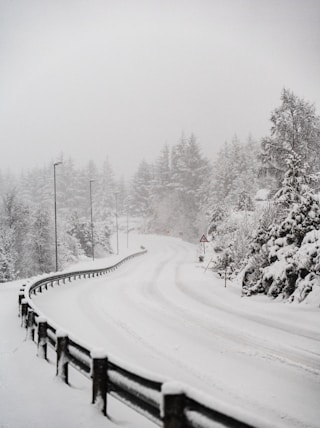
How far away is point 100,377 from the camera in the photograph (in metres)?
5.35

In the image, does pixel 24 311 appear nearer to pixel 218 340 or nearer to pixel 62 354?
pixel 62 354

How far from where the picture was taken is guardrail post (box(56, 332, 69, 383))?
6.95m

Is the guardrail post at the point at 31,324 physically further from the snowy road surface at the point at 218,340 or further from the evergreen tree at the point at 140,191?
the evergreen tree at the point at 140,191

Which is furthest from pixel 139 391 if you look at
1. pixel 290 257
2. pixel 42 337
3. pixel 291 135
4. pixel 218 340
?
pixel 291 135

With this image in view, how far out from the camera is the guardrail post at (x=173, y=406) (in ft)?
11.2

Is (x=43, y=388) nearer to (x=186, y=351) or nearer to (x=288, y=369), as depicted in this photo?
(x=186, y=351)

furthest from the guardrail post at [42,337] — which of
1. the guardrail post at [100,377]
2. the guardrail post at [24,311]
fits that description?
the guardrail post at [24,311]

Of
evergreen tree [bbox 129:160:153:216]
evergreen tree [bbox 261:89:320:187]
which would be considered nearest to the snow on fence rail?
evergreen tree [bbox 261:89:320:187]

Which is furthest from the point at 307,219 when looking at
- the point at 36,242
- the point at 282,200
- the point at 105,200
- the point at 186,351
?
the point at 105,200

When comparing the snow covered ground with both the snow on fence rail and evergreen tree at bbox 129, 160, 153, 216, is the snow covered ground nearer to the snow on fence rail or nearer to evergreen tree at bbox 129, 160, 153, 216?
the snow on fence rail

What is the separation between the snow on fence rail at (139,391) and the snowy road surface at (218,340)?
0.64 ft

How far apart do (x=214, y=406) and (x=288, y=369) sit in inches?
236

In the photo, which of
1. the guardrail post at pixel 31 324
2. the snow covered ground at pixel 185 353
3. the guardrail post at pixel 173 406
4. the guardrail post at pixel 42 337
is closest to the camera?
the guardrail post at pixel 173 406

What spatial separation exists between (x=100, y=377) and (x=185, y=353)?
486cm
